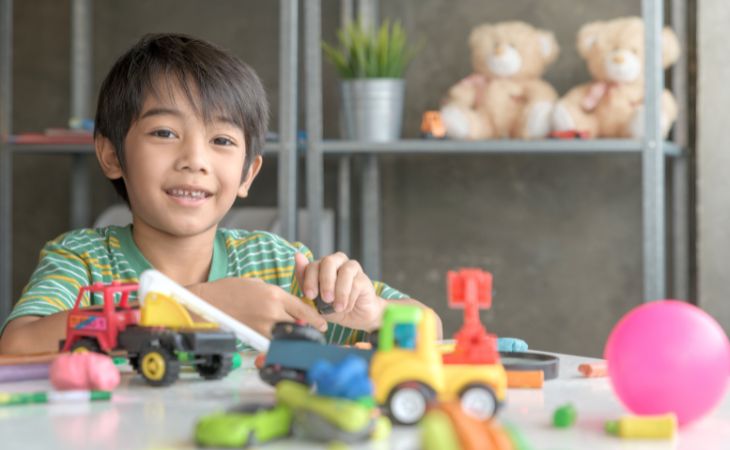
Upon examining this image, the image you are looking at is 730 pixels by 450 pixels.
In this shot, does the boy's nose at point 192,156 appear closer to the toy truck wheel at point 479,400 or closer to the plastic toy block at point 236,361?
the plastic toy block at point 236,361

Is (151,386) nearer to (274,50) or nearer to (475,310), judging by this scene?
(475,310)

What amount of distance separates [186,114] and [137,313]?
0.55 metres

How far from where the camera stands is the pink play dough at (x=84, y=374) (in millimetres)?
799

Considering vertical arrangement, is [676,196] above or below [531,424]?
above

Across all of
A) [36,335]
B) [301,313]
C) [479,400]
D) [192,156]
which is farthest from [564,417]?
[192,156]

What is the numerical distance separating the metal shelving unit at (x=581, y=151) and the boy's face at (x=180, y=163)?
122 cm

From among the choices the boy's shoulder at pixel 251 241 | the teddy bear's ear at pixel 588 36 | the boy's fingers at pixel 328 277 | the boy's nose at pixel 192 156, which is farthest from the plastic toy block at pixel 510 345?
the teddy bear's ear at pixel 588 36

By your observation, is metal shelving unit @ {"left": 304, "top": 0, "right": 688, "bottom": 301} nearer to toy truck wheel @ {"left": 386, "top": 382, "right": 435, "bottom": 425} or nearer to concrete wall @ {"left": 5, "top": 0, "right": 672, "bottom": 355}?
concrete wall @ {"left": 5, "top": 0, "right": 672, "bottom": 355}

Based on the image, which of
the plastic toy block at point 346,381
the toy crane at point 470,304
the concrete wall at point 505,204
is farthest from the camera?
the concrete wall at point 505,204

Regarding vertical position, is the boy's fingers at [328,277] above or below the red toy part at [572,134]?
below

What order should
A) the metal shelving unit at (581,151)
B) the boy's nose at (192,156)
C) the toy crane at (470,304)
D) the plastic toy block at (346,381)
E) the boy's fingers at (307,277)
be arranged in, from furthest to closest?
the metal shelving unit at (581,151) → the boy's nose at (192,156) → the boy's fingers at (307,277) → the toy crane at (470,304) → the plastic toy block at (346,381)

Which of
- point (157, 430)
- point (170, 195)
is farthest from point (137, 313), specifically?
point (170, 195)

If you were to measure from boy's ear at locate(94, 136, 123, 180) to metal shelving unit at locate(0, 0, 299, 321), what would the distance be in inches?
44.4

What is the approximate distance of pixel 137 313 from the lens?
35.2 inches
